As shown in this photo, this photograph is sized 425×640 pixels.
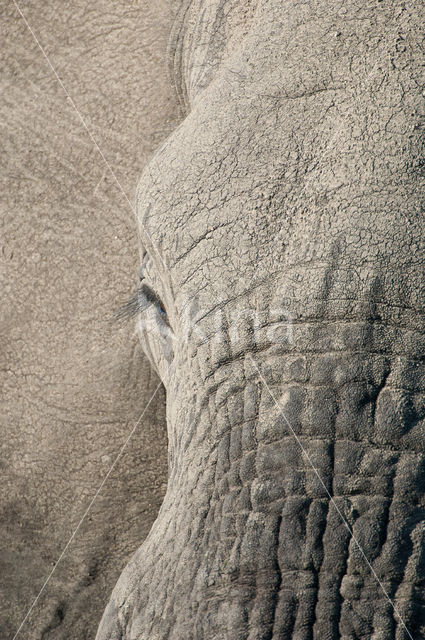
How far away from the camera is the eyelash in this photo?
1417 millimetres

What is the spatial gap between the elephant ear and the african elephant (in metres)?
0.20

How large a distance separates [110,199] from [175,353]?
58cm

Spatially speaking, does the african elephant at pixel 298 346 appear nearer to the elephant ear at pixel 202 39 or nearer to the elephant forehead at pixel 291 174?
the elephant forehead at pixel 291 174

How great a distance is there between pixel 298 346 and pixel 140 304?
1.85 feet

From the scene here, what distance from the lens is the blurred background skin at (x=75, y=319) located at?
66.3 inches

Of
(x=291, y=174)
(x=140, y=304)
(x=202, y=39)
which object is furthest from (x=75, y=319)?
(x=291, y=174)

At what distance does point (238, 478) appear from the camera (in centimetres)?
104

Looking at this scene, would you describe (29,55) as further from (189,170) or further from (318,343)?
(318,343)

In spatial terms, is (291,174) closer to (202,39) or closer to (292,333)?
(292,333)

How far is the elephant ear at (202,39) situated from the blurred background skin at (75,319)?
0.04m

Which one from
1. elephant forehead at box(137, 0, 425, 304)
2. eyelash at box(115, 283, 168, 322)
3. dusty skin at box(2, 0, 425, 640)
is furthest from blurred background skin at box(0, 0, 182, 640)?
elephant forehead at box(137, 0, 425, 304)

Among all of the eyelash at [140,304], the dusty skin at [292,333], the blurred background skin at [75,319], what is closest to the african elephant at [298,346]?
the dusty skin at [292,333]

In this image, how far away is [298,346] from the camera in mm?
1024

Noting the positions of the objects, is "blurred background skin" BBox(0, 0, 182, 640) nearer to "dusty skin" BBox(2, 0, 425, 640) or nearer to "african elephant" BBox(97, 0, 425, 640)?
"dusty skin" BBox(2, 0, 425, 640)
